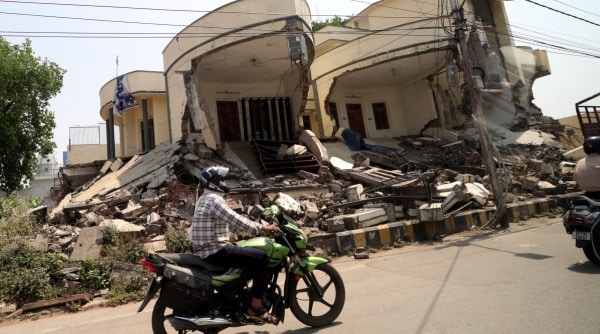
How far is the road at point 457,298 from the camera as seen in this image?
3326mm

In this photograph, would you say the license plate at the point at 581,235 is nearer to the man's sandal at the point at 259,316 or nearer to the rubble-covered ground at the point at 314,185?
the rubble-covered ground at the point at 314,185

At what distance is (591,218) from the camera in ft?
15.6

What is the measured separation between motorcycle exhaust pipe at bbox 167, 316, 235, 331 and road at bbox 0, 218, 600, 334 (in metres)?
0.60

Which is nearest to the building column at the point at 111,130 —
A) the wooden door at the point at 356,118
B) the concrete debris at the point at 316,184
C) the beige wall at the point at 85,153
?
the concrete debris at the point at 316,184

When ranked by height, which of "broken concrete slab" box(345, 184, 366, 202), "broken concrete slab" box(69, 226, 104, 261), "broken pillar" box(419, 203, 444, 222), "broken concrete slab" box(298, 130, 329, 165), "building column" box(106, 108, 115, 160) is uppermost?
"building column" box(106, 108, 115, 160)

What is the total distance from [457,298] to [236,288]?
248 centimetres

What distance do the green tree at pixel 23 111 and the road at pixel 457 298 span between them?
53.2 ft

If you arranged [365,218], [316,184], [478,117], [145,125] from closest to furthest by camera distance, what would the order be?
1. [365,218]
2. [478,117]
3. [316,184]
4. [145,125]

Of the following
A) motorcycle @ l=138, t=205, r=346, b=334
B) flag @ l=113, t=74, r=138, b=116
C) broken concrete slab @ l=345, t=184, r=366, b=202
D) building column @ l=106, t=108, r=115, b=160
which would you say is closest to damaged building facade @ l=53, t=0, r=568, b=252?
broken concrete slab @ l=345, t=184, r=366, b=202

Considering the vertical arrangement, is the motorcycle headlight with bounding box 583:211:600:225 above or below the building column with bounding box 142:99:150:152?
below

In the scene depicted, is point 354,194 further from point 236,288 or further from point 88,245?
point 236,288

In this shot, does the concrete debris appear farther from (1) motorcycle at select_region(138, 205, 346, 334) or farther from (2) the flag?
(2) the flag

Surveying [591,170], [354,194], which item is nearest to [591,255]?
[591,170]

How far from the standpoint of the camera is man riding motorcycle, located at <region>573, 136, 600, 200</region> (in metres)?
4.90
